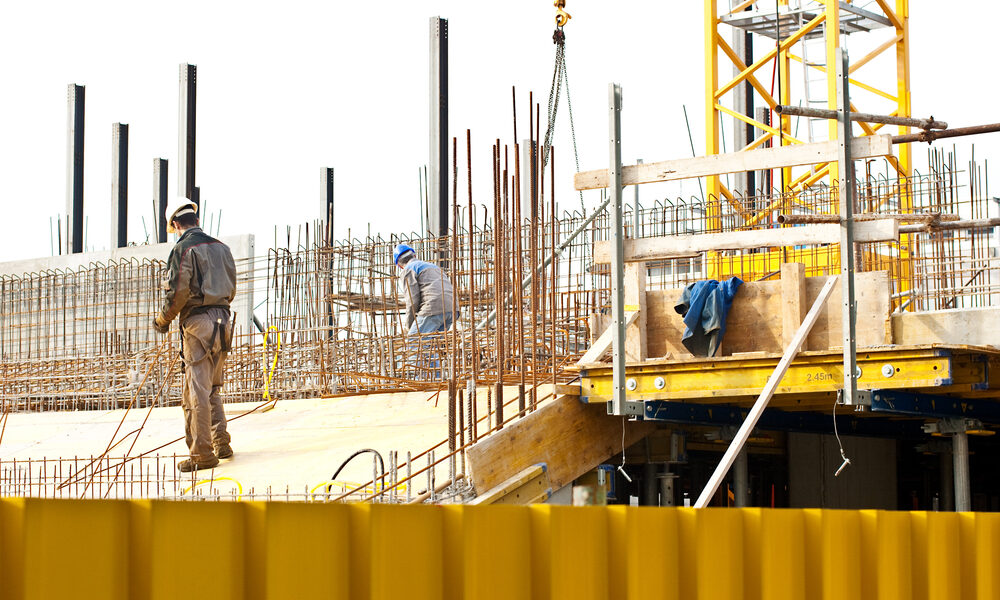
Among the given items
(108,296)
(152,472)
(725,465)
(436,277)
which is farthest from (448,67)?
(725,465)

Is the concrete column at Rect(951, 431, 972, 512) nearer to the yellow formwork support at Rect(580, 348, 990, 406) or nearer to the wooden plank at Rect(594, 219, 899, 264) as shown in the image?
the yellow formwork support at Rect(580, 348, 990, 406)

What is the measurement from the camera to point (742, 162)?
337 inches

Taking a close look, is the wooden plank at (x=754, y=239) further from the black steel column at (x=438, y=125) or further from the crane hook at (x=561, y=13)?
the black steel column at (x=438, y=125)

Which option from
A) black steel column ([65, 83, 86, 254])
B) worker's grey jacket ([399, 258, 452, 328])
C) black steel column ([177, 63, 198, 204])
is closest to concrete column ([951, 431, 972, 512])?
worker's grey jacket ([399, 258, 452, 328])

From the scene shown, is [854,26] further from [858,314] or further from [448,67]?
[858,314]

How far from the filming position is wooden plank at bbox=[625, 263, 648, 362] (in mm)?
9914

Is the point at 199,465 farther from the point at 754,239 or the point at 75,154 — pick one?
the point at 75,154

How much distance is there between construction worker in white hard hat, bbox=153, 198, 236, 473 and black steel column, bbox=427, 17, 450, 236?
11.7 metres

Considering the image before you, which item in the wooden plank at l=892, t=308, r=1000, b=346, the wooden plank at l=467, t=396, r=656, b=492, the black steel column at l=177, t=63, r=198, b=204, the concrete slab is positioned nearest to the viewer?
the wooden plank at l=467, t=396, r=656, b=492

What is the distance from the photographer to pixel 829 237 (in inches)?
317

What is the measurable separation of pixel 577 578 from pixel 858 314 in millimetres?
5508

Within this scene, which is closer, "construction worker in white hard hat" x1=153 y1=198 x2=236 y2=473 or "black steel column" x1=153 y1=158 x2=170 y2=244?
"construction worker in white hard hat" x1=153 y1=198 x2=236 y2=473

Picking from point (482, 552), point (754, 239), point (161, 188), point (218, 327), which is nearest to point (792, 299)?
point (754, 239)

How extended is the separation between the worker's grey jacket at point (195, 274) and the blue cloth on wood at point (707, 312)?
3.92 meters
